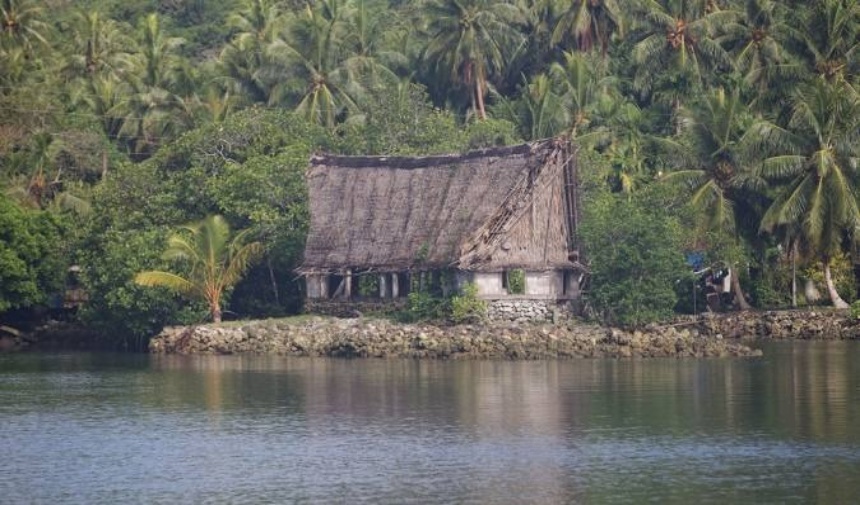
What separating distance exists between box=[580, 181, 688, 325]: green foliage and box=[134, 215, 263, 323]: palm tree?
1144 cm

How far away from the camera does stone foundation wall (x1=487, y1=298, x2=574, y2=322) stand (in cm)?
5266

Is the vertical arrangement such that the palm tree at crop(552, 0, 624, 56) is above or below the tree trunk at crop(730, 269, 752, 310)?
above

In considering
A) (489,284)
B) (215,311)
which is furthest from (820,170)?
(215,311)

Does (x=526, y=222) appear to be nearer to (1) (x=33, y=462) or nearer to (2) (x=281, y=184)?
(2) (x=281, y=184)

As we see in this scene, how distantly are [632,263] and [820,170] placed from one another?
7.47 metres

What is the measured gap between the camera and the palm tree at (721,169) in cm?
5638

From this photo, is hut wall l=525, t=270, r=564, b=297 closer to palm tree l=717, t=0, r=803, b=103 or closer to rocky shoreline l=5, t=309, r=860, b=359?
rocky shoreline l=5, t=309, r=860, b=359

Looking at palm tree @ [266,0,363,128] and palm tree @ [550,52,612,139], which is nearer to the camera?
palm tree @ [550,52,612,139]

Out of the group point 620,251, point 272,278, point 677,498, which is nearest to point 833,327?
point 620,251

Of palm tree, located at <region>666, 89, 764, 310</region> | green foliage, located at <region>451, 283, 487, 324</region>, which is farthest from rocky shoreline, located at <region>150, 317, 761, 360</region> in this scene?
palm tree, located at <region>666, 89, 764, 310</region>

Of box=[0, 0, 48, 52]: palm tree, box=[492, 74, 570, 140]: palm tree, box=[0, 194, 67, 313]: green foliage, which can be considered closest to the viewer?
box=[0, 194, 67, 313]: green foliage

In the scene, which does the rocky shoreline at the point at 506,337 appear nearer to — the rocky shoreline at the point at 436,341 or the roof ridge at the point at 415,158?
the rocky shoreline at the point at 436,341

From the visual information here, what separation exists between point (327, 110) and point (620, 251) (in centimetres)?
2103

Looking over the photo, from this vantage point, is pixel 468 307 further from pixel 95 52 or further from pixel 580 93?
pixel 95 52
